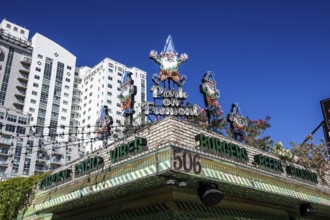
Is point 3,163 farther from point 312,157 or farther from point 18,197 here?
point 312,157

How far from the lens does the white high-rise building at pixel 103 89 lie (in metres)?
106

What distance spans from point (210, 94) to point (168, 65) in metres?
3.02

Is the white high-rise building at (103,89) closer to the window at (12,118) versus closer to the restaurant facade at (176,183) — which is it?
the window at (12,118)

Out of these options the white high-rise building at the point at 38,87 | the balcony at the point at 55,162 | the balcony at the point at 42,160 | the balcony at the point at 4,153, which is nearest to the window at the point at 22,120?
the white high-rise building at the point at 38,87

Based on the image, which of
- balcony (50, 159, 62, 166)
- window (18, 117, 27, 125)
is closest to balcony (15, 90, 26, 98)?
window (18, 117, 27, 125)


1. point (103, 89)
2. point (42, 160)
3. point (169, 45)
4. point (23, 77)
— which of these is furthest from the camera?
point (103, 89)

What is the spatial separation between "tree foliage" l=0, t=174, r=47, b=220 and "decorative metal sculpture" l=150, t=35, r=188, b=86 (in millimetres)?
8836

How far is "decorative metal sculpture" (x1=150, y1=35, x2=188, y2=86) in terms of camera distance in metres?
19.4

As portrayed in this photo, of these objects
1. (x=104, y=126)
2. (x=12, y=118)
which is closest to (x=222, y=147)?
(x=104, y=126)

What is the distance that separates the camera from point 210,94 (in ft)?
63.0

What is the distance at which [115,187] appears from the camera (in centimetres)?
1170

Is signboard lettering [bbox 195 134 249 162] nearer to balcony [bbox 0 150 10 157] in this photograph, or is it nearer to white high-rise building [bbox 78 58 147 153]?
balcony [bbox 0 150 10 157]

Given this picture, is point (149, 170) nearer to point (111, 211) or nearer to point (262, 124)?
point (111, 211)

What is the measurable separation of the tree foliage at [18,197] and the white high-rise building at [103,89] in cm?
8315
